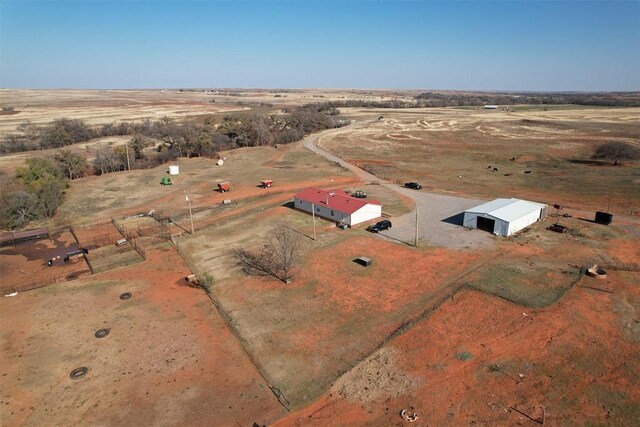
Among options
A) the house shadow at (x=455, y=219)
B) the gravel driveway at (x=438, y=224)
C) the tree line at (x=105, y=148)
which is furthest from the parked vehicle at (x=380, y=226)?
the tree line at (x=105, y=148)

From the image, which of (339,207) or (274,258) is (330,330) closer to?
(274,258)

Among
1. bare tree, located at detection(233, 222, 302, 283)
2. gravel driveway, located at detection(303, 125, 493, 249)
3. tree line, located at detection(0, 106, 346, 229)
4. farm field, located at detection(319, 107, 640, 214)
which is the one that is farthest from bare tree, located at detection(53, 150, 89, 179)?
gravel driveway, located at detection(303, 125, 493, 249)

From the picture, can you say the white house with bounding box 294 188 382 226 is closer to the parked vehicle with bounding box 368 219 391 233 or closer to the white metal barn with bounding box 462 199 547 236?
the parked vehicle with bounding box 368 219 391 233

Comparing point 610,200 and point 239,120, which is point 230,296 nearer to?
point 610,200

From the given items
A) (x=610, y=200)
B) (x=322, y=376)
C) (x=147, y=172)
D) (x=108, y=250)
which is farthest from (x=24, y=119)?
(x=610, y=200)

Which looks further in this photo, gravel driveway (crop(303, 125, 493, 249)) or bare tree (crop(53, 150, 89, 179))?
bare tree (crop(53, 150, 89, 179))

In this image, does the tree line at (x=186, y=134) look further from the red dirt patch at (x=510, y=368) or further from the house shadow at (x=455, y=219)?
the red dirt patch at (x=510, y=368)

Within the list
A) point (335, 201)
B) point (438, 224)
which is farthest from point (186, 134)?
point (438, 224)

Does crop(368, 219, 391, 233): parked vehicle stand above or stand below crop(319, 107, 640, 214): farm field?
below
